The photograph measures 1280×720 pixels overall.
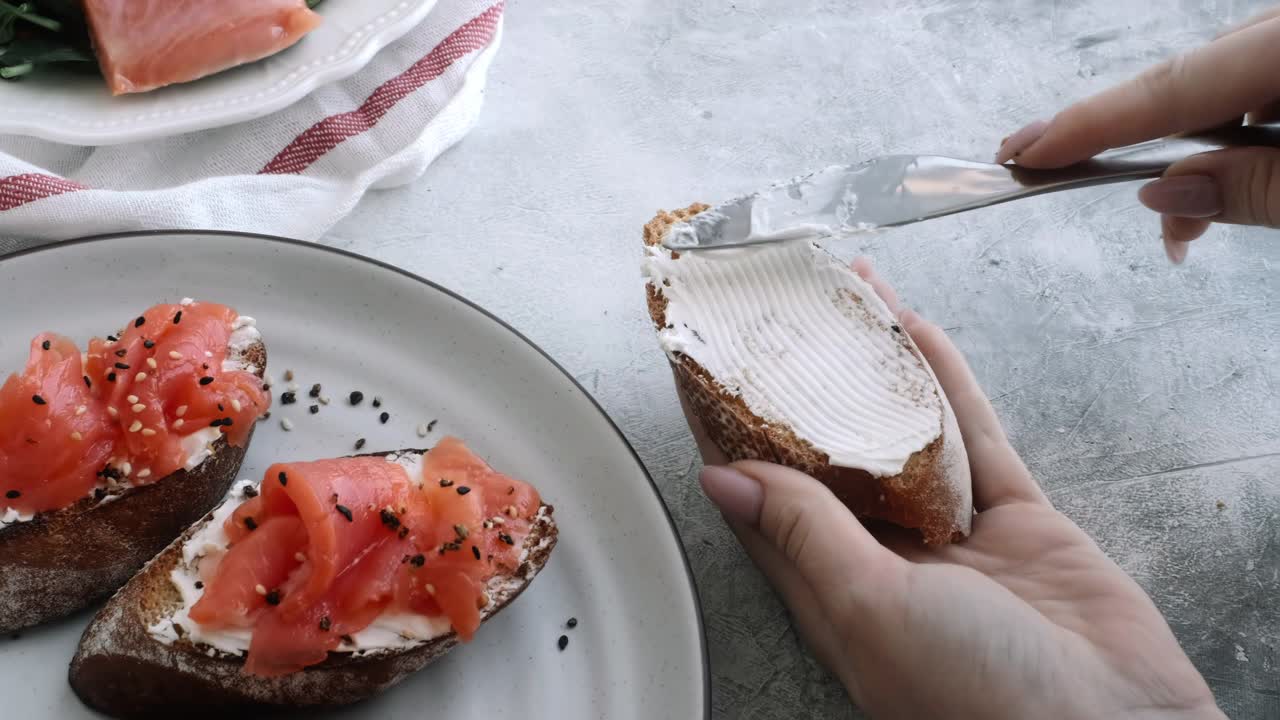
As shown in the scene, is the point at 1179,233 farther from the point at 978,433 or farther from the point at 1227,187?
the point at 978,433

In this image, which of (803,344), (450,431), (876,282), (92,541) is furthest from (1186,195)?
(92,541)

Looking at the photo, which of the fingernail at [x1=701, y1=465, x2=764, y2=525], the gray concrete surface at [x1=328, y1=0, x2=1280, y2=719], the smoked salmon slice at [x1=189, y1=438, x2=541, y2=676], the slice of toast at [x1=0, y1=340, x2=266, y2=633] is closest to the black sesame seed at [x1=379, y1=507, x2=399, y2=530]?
the smoked salmon slice at [x1=189, y1=438, x2=541, y2=676]

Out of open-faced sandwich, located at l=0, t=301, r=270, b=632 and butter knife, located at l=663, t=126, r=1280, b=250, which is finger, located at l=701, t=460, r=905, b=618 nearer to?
butter knife, located at l=663, t=126, r=1280, b=250

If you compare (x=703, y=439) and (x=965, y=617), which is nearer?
(x=965, y=617)

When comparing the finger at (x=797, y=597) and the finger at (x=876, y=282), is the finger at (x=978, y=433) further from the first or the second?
the finger at (x=797, y=597)

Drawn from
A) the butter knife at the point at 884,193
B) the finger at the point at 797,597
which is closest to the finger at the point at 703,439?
the finger at the point at 797,597

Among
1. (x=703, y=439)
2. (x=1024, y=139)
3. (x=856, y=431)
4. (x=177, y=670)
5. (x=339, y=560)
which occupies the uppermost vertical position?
(x=1024, y=139)
